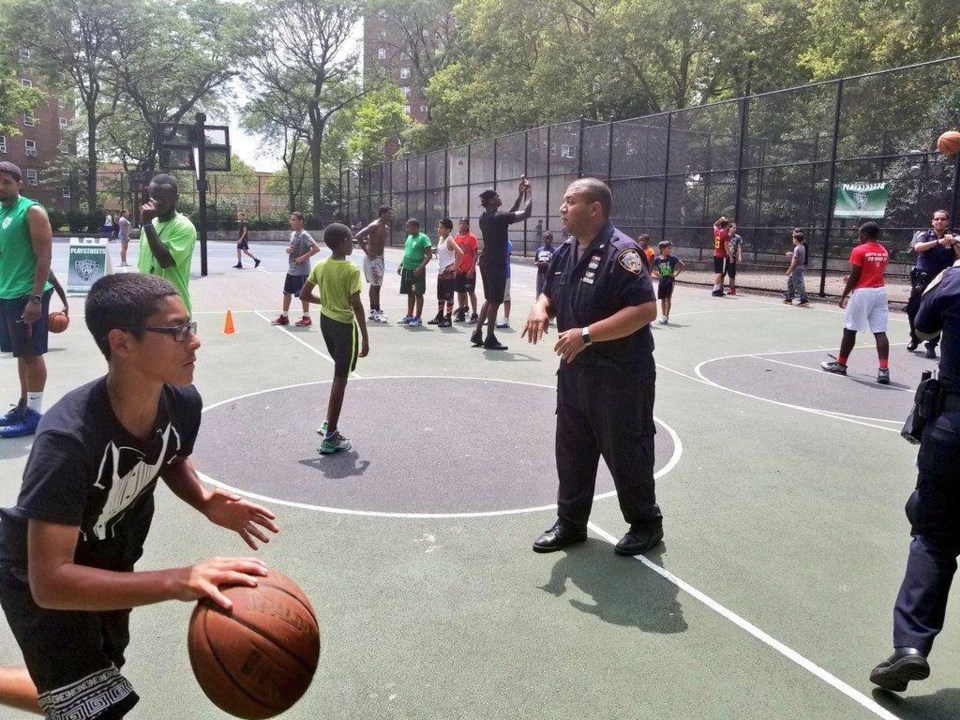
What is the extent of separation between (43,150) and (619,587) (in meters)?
77.6

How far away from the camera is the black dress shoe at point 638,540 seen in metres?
4.29

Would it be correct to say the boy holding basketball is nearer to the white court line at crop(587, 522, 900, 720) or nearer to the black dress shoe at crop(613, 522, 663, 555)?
the white court line at crop(587, 522, 900, 720)

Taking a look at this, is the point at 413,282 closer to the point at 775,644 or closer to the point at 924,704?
the point at 775,644

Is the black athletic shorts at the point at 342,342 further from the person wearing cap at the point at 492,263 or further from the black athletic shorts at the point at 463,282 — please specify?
the black athletic shorts at the point at 463,282

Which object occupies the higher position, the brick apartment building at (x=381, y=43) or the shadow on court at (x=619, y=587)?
the brick apartment building at (x=381, y=43)

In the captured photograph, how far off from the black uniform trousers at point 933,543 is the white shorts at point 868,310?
284 inches

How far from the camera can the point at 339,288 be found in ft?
19.9

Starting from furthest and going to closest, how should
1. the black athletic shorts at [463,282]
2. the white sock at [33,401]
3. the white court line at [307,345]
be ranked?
1. the black athletic shorts at [463,282]
2. the white court line at [307,345]
3. the white sock at [33,401]

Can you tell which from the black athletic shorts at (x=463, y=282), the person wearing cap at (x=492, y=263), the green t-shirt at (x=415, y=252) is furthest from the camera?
the black athletic shorts at (x=463, y=282)

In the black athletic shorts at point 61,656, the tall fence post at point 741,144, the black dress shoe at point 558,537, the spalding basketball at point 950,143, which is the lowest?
the black dress shoe at point 558,537

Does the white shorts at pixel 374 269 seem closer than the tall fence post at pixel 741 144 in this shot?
Yes

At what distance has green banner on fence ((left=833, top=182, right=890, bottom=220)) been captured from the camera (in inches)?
731

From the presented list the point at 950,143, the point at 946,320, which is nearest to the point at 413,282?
the point at 950,143

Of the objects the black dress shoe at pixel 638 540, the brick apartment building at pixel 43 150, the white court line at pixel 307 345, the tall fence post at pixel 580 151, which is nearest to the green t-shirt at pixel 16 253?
the white court line at pixel 307 345
